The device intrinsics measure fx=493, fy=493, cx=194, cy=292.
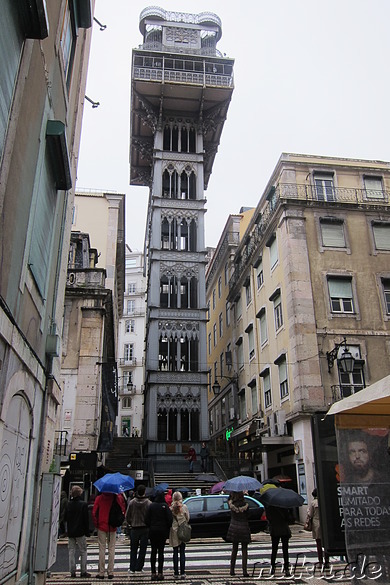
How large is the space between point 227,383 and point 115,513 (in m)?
28.2

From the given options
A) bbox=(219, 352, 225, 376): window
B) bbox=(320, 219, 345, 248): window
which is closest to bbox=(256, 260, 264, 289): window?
bbox=(320, 219, 345, 248): window

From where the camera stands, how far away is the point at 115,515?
9.97 metres

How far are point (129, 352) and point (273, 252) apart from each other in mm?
45562

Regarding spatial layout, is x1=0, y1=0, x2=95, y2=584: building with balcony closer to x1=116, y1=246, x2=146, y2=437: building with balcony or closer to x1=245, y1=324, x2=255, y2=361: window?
x1=245, y1=324, x2=255, y2=361: window

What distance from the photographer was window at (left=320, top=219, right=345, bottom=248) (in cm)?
2588

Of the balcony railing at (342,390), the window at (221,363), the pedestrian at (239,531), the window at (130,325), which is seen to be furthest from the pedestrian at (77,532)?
the window at (130,325)

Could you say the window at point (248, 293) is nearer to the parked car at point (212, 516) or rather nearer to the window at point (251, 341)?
the window at point (251, 341)

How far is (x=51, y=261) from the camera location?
8500 mm

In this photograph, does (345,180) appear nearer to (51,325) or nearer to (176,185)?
(176,185)

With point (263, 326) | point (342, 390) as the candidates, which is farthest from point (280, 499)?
point (263, 326)

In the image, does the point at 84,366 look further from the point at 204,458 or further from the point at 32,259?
the point at 32,259

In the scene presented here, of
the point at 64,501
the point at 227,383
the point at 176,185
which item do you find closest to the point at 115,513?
the point at 64,501

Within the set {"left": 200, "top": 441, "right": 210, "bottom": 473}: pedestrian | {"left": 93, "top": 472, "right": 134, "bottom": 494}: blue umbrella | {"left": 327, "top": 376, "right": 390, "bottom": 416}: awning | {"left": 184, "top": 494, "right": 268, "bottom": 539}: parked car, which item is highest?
{"left": 200, "top": 441, "right": 210, "bottom": 473}: pedestrian

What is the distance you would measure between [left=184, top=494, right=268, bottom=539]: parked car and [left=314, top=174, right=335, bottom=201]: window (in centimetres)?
1728
